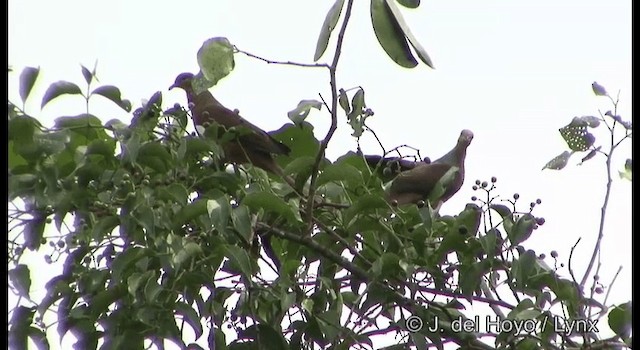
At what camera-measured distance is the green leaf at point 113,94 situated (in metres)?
2.49

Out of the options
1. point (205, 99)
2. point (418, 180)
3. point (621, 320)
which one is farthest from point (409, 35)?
point (205, 99)

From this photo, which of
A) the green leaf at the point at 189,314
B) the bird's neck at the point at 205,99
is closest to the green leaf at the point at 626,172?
the green leaf at the point at 189,314

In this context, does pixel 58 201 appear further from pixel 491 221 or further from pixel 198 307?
pixel 491 221

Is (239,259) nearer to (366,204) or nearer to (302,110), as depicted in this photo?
(366,204)

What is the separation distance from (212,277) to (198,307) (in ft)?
0.30

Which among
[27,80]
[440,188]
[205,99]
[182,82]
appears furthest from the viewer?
[182,82]

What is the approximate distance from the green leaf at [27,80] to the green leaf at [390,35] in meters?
0.80

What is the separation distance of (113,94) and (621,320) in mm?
1260

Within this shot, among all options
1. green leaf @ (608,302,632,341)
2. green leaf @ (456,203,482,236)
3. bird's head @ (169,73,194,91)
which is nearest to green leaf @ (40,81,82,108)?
green leaf @ (456,203,482,236)

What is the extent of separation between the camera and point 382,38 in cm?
259

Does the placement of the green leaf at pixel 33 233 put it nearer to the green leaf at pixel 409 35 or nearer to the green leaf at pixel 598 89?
the green leaf at pixel 409 35

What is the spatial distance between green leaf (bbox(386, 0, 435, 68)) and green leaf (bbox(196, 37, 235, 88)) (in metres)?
0.40

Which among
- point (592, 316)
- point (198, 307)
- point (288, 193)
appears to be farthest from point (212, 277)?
point (592, 316)

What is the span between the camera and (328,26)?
2.55 meters
